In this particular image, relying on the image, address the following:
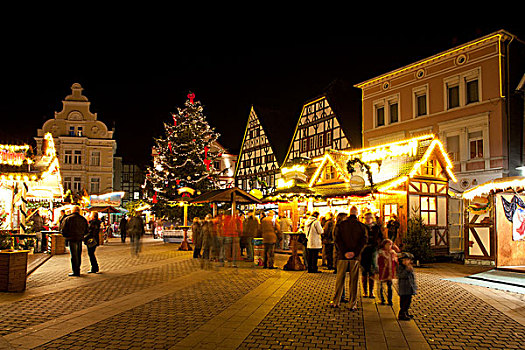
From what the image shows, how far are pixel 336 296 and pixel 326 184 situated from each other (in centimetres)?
1545

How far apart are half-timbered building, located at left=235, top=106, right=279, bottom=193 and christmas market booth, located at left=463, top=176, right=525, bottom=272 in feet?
93.1

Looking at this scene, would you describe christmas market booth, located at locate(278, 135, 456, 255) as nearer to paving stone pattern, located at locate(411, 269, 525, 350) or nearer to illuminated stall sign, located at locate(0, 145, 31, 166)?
paving stone pattern, located at locate(411, 269, 525, 350)

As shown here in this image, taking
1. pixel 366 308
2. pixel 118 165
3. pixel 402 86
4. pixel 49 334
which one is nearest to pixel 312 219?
pixel 366 308

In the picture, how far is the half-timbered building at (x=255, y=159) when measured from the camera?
1740 inches

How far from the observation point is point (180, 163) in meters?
30.8

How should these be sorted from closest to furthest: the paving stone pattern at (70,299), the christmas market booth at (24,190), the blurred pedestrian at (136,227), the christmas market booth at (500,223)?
1. the paving stone pattern at (70,299)
2. the christmas market booth at (500,223)
3. the blurred pedestrian at (136,227)
4. the christmas market booth at (24,190)

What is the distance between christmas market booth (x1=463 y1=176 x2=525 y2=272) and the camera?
13742 millimetres

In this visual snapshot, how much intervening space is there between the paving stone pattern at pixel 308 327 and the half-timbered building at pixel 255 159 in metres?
34.6

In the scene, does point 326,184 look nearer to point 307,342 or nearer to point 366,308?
point 366,308

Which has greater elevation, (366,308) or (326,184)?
(326,184)

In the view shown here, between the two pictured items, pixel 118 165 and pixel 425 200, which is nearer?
pixel 425 200

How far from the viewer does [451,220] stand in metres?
20.3

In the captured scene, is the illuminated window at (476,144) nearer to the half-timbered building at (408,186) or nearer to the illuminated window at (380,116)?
the half-timbered building at (408,186)

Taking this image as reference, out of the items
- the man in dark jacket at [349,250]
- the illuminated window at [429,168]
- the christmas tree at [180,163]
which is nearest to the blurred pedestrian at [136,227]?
the man in dark jacket at [349,250]
